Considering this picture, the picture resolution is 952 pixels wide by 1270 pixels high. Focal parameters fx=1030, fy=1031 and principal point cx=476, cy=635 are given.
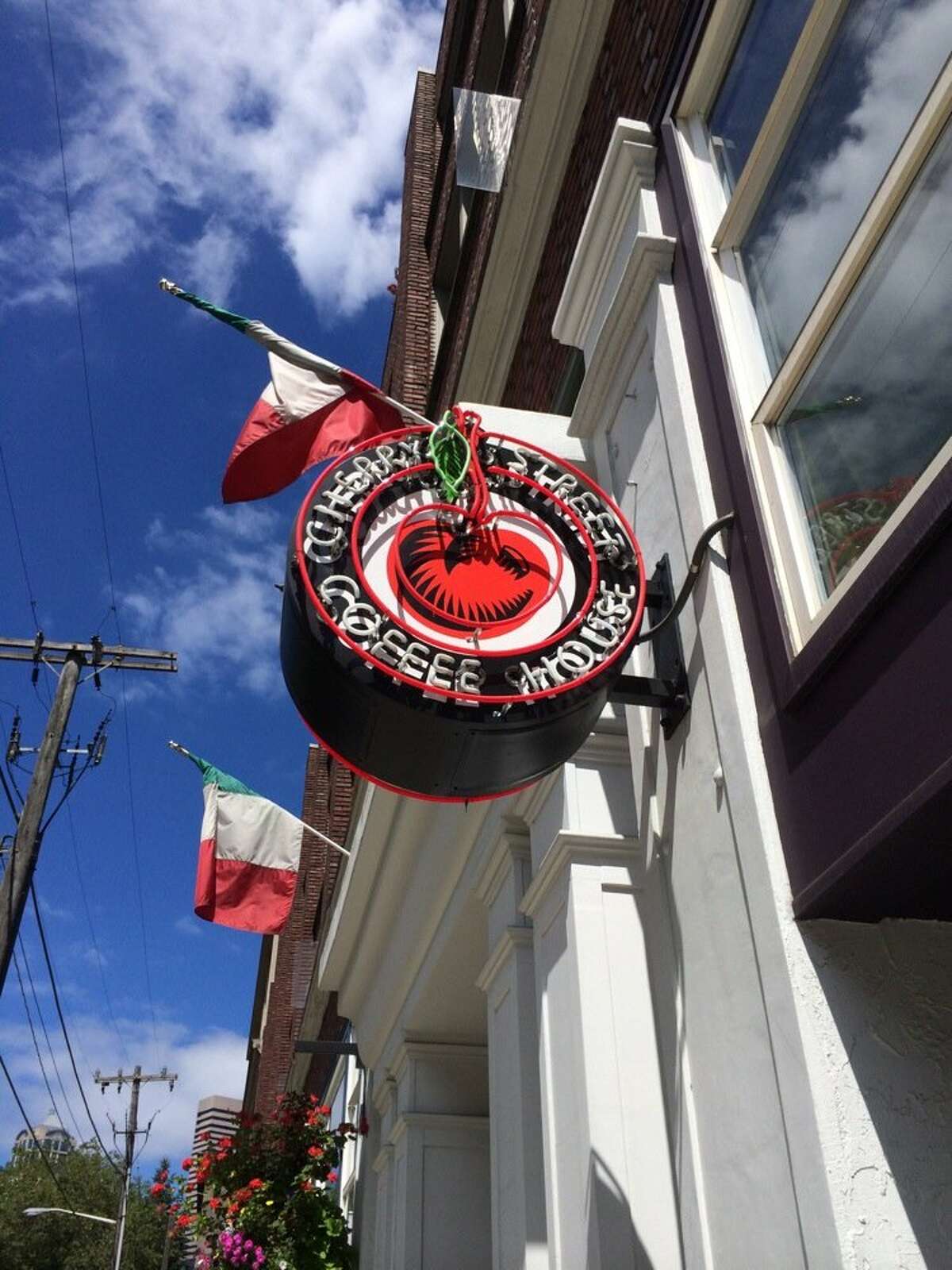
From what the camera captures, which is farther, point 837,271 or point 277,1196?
point 277,1196

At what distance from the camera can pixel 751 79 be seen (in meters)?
4.01

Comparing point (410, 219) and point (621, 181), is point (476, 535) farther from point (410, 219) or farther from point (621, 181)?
point (410, 219)

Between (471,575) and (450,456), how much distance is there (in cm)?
51

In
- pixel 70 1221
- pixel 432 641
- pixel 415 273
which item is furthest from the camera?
pixel 70 1221

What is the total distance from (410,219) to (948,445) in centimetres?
1288

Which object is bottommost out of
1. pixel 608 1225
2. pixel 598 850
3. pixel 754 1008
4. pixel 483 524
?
pixel 608 1225

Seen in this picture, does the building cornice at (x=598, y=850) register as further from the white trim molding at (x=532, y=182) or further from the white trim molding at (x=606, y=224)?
the white trim molding at (x=532, y=182)

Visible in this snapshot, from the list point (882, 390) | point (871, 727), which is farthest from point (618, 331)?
point (871, 727)

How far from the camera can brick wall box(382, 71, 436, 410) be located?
11.8 m

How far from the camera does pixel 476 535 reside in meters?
3.58

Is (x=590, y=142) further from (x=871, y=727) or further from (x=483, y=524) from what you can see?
(x=871, y=727)

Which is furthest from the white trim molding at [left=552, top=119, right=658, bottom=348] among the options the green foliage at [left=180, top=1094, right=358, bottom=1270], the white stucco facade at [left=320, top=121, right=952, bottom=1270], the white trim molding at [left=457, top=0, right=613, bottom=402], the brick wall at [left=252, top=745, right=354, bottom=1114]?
the brick wall at [left=252, top=745, right=354, bottom=1114]

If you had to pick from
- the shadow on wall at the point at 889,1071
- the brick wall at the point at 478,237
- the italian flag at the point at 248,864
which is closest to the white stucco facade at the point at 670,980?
the shadow on wall at the point at 889,1071

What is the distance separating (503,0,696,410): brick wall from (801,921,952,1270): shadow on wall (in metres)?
3.91
